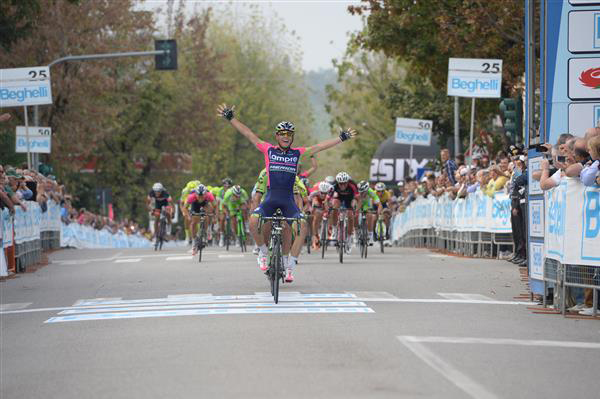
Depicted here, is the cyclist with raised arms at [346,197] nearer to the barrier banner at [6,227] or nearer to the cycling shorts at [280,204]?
the barrier banner at [6,227]

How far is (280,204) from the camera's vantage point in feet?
55.2

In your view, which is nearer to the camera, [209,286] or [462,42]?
[209,286]

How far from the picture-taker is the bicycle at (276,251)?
15133 millimetres

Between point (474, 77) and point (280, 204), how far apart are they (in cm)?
1697

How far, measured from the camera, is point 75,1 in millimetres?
32531

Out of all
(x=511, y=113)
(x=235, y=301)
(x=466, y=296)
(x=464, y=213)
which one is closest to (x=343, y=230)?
(x=511, y=113)

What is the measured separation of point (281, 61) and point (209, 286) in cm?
8194

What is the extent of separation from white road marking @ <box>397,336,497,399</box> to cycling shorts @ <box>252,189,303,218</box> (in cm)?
608

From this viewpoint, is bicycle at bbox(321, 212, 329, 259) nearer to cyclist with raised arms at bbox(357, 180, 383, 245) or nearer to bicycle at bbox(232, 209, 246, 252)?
cyclist with raised arms at bbox(357, 180, 383, 245)

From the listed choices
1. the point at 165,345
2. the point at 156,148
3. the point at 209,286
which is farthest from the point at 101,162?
the point at 165,345

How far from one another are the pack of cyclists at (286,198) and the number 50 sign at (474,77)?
3.94m

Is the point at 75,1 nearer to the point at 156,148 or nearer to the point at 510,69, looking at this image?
the point at 510,69

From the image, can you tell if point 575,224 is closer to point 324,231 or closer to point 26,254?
point 324,231

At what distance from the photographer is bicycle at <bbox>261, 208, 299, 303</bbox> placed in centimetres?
1513
